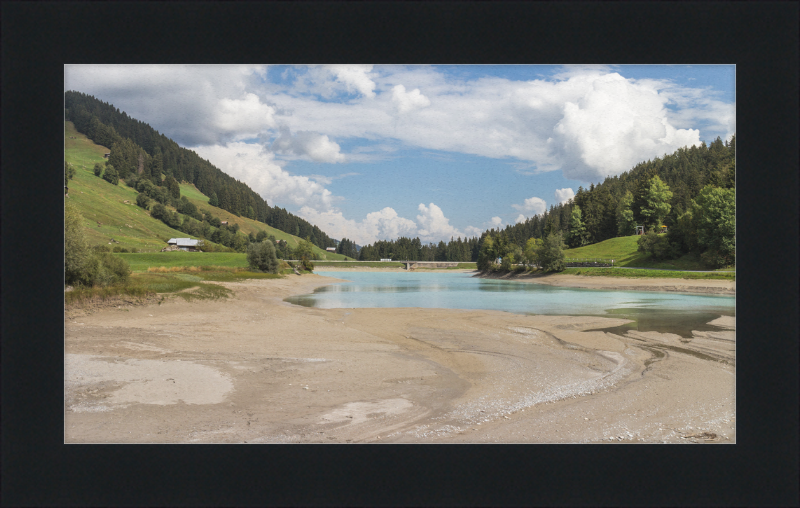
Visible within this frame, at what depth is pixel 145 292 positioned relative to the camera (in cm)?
1731

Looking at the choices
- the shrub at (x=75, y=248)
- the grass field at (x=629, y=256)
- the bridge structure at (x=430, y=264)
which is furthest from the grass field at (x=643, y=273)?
the bridge structure at (x=430, y=264)

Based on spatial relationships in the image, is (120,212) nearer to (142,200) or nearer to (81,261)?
(142,200)

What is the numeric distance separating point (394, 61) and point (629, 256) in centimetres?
5982

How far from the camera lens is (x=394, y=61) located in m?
4.10

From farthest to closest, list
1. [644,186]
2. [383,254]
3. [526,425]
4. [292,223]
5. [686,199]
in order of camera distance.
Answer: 1. [383,254]
2. [644,186]
3. [292,223]
4. [686,199]
5. [526,425]

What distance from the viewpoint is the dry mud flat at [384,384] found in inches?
227

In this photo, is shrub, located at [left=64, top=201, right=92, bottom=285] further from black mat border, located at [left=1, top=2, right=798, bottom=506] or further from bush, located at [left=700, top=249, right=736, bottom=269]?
bush, located at [left=700, top=249, right=736, bottom=269]

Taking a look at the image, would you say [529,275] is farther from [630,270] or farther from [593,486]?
[593,486]

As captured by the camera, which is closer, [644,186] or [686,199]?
[686,199]

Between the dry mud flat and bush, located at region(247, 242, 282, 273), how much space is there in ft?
95.3

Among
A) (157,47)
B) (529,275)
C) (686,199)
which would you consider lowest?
(529,275)

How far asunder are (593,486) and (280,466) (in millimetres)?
3042

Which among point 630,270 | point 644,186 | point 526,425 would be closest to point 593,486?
point 526,425

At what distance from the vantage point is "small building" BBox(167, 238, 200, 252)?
37.5 meters
